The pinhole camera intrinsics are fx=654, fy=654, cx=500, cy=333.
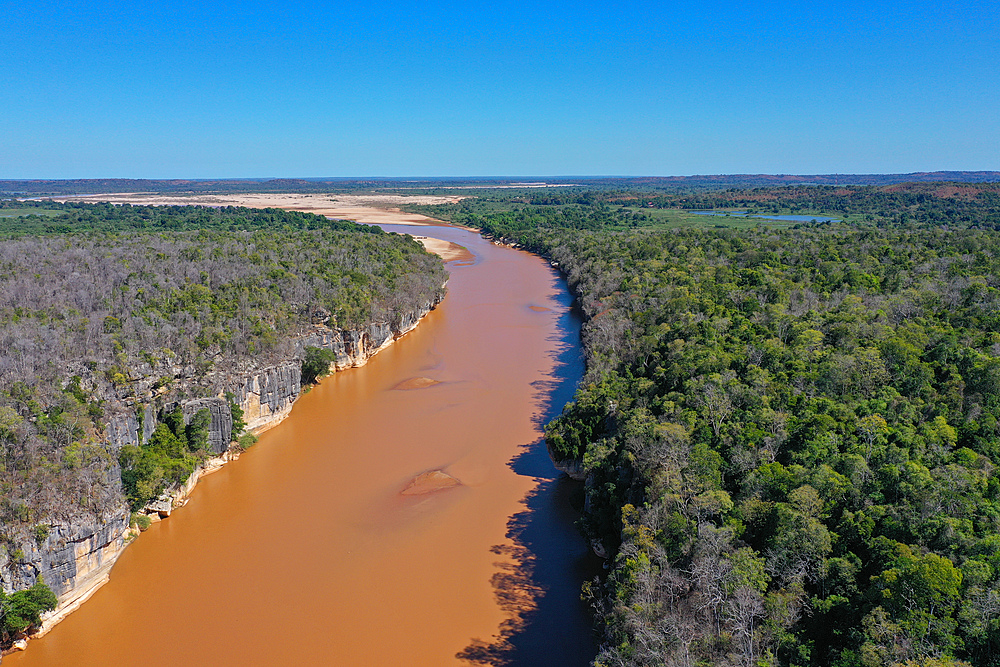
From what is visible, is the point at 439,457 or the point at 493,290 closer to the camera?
Result: the point at 439,457

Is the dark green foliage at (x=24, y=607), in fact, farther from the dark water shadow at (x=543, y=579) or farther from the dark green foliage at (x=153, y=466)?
the dark water shadow at (x=543, y=579)

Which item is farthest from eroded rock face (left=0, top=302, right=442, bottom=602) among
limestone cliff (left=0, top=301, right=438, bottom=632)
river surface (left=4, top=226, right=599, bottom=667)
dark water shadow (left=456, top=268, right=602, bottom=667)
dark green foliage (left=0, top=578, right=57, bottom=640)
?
dark water shadow (left=456, top=268, right=602, bottom=667)

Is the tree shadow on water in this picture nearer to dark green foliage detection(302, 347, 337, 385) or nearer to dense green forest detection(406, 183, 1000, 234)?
dark green foliage detection(302, 347, 337, 385)

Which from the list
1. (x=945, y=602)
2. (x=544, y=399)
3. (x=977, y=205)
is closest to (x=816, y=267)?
(x=544, y=399)

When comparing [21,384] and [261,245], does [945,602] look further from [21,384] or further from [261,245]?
[261,245]

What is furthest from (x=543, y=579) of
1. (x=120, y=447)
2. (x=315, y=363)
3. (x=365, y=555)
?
(x=315, y=363)

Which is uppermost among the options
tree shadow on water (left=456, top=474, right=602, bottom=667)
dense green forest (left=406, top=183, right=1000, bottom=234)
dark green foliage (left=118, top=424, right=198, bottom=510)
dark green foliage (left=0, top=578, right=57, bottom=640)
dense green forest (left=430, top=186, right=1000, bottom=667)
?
dense green forest (left=406, top=183, right=1000, bottom=234)

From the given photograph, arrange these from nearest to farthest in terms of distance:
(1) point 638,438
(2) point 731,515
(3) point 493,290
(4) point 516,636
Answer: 1. (2) point 731,515
2. (4) point 516,636
3. (1) point 638,438
4. (3) point 493,290
